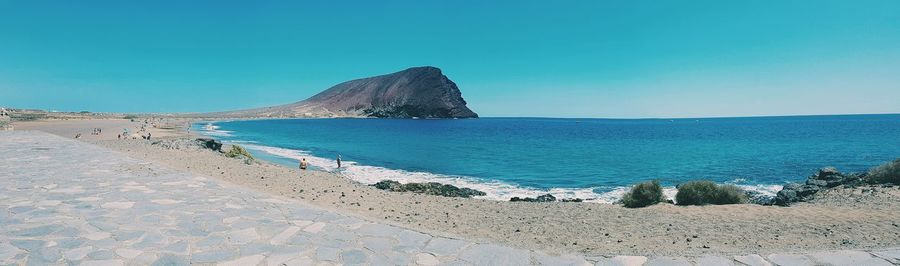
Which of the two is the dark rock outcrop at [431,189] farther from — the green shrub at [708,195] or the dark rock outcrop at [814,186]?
the dark rock outcrop at [814,186]

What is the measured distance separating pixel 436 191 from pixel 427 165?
42.8ft

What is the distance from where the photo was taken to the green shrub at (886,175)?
51.5ft

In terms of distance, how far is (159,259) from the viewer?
15.1ft

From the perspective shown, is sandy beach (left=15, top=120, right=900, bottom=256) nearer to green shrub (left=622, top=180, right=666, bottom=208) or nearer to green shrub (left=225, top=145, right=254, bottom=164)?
green shrub (left=622, top=180, right=666, bottom=208)

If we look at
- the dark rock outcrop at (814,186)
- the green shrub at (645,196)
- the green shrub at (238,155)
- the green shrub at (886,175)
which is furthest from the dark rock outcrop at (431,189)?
the green shrub at (886,175)

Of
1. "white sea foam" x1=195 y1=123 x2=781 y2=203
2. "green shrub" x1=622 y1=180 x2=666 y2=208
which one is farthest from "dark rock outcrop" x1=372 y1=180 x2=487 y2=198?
"green shrub" x1=622 y1=180 x2=666 y2=208

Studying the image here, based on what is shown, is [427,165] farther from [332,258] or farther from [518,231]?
[332,258]

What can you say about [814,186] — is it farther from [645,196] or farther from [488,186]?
[488,186]

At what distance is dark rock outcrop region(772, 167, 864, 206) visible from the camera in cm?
1559

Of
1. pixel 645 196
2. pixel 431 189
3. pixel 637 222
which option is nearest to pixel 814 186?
pixel 645 196

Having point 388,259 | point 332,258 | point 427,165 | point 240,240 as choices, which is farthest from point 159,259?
point 427,165

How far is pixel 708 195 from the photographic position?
46.0 ft

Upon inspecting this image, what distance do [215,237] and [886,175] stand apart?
21924mm

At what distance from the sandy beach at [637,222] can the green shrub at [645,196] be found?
844 millimetres
